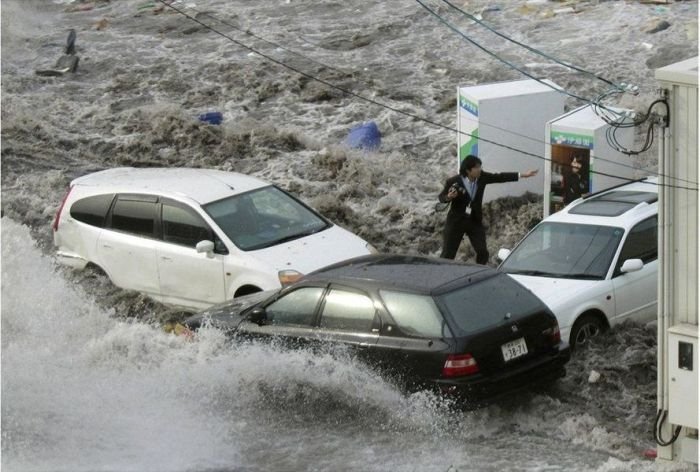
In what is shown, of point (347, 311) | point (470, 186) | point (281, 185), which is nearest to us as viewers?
point (347, 311)

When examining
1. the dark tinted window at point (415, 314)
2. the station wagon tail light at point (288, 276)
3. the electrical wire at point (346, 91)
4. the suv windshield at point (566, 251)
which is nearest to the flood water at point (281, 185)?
the electrical wire at point (346, 91)

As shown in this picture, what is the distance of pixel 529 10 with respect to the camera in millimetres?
24766

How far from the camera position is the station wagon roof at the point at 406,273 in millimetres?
10930

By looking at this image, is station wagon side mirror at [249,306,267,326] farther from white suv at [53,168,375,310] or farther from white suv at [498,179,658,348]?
white suv at [498,179,658,348]

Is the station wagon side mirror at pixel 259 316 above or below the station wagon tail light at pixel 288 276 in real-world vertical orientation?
above

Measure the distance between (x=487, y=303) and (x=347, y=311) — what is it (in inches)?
49.6

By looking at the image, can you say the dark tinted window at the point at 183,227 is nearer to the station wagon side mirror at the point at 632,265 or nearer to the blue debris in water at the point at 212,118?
the station wagon side mirror at the point at 632,265

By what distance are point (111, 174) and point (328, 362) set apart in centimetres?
626

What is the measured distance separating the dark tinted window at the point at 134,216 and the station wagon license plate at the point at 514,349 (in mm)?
5558

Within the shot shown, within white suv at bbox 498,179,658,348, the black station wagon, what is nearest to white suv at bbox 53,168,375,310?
the black station wagon

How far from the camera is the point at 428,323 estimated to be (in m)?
10.6

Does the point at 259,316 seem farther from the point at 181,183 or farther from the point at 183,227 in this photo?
the point at 181,183

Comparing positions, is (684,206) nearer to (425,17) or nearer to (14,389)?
(14,389)

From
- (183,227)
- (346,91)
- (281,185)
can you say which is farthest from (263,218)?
(346,91)
